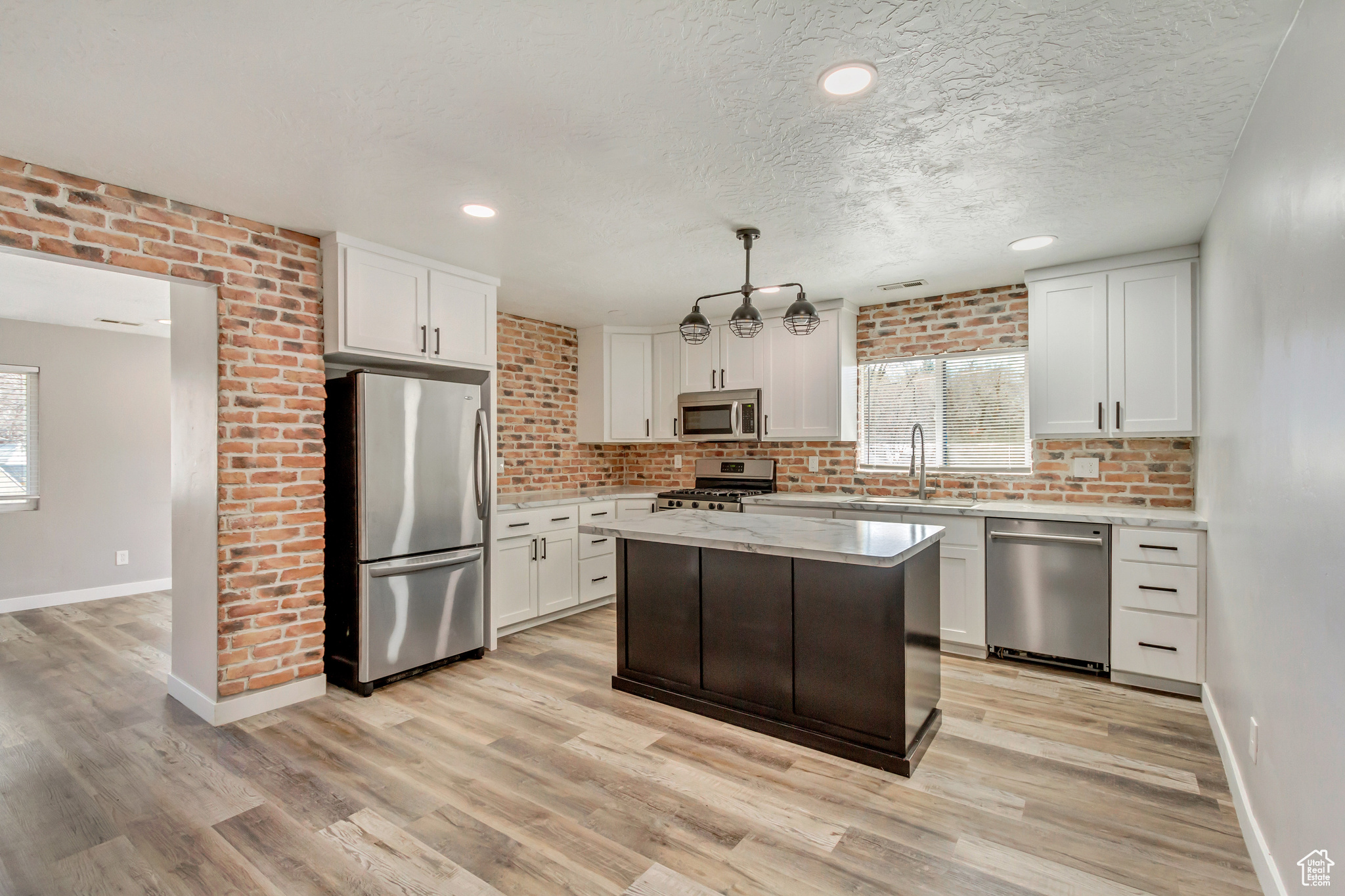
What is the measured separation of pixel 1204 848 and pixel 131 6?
3900 millimetres

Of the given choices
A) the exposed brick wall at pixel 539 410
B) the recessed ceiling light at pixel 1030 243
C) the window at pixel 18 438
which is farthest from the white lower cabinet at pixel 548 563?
the window at pixel 18 438

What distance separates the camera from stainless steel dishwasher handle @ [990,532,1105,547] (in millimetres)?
3478

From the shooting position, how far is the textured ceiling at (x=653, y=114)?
1.67 meters

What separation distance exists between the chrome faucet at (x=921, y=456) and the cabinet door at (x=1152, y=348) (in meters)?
1.12

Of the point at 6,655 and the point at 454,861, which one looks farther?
the point at 6,655

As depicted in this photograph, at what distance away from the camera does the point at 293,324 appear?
3273 mm

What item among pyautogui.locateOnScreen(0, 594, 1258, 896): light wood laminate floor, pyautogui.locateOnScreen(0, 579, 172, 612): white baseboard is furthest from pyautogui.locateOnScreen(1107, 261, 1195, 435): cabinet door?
pyautogui.locateOnScreen(0, 579, 172, 612): white baseboard

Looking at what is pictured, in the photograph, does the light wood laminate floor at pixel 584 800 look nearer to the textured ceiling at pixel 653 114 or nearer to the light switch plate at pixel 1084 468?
the light switch plate at pixel 1084 468

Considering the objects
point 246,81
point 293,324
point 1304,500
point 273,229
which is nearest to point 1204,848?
point 1304,500

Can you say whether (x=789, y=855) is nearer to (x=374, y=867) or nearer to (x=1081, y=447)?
(x=374, y=867)

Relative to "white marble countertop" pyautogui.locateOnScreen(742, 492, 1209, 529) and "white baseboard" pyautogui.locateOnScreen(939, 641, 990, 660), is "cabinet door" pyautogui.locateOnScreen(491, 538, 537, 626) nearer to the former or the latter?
"white marble countertop" pyautogui.locateOnScreen(742, 492, 1209, 529)

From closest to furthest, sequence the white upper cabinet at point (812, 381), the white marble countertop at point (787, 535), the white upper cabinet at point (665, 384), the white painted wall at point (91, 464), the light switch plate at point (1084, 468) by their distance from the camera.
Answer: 1. the white marble countertop at point (787, 535)
2. the light switch plate at point (1084, 468)
3. the white upper cabinet at point (812, 381)
4. the white painted wall at point (91, 464)
5. the white upper cabinet at point (665, 384)

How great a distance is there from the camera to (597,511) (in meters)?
5.08

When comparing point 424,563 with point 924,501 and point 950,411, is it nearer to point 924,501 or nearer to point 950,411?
point 924,501
